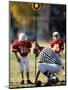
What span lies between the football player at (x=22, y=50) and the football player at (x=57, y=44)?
157 mm

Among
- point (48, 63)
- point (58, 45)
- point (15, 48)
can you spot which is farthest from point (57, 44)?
point (15, 48)

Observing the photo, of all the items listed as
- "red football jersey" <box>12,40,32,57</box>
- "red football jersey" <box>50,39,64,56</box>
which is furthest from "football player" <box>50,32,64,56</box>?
"red football jersey" <box>12,40,32,57</box>

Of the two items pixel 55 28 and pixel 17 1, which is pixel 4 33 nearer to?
pixel 17 1

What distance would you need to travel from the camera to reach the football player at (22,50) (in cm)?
163

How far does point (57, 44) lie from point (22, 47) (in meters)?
0.23

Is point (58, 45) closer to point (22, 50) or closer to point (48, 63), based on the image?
point (48, 63)

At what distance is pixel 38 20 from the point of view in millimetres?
1650

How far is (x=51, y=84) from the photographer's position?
66.6 inches

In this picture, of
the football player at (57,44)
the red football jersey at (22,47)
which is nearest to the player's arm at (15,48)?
the red football jersey at (22,47)

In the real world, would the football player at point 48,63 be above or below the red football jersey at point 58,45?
below

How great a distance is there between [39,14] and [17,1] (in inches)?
6.2

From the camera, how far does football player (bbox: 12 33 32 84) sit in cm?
163

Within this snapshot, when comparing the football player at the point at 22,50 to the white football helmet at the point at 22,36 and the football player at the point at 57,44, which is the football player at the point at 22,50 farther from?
the football player at the point at 57,44

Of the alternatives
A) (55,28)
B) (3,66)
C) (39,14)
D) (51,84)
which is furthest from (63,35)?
(3,66)
